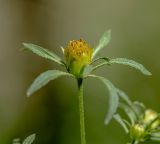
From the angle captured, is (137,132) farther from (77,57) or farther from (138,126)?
(77,57)

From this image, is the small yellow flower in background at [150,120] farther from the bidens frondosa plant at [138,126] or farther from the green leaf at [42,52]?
the green leaf at [42,52]

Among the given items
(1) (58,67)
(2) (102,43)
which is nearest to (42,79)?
(2) (102,43)

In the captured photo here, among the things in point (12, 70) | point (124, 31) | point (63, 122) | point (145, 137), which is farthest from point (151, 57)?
point (145, 137)

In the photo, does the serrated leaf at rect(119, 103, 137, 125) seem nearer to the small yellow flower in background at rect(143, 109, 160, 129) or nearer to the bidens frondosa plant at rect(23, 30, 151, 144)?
the small yellow flower in background at rect(143, 109, 160, 129)

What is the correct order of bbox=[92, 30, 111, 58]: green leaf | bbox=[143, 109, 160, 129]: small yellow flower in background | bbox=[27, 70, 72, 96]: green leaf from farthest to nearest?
bbox=[143, 109, 160, 129]: small yellow flower in background → bbox=[92, 30, 111, 58]: green leaf → bbox=[27, 70, 72, 96]: green leaf

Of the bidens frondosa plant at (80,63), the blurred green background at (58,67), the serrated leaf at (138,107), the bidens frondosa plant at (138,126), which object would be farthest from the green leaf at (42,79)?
the blurred green background at (58,67)

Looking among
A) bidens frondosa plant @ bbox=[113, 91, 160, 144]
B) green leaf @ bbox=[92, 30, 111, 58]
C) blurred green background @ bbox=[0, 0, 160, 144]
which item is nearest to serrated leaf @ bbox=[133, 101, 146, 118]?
bidens frondosa plant @ bbox=[113, 91, 160, 144]
